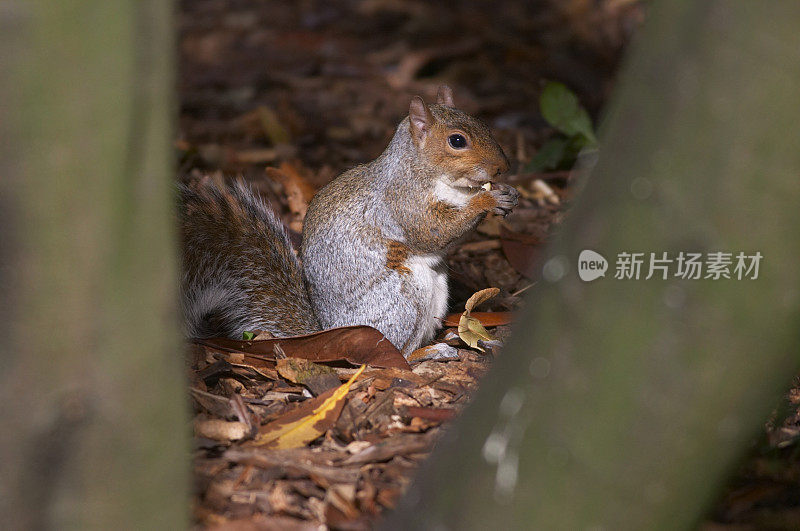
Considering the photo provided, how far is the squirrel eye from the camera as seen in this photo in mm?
3119

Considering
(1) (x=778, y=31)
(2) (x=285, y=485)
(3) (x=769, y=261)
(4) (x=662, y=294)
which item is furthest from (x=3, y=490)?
(1) (x=778, y=31)

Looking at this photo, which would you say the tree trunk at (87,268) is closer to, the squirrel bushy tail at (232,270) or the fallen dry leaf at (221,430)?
the fallen dry leaf at (221,430)

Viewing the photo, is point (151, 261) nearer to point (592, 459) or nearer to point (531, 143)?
point (592, 459)

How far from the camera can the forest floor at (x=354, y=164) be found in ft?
6.70

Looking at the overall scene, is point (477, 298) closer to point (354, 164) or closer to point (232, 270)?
point (232, 270)

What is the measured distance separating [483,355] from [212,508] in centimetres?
136

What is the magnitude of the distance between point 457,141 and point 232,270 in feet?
3.05

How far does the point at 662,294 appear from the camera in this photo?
1292 mm

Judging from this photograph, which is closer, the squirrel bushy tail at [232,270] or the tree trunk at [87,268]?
the tree trunk at [87,268]

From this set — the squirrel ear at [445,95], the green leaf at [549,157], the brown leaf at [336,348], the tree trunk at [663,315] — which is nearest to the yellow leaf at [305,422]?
the brown leaf at [336,348]

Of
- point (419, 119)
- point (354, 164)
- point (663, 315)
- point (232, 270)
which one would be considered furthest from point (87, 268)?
point (354, 164)

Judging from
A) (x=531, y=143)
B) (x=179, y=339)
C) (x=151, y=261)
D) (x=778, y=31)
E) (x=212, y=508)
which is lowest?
(x=212, y=508)

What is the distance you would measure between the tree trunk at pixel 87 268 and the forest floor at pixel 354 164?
1.84 feet

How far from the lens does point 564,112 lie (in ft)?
14.5
